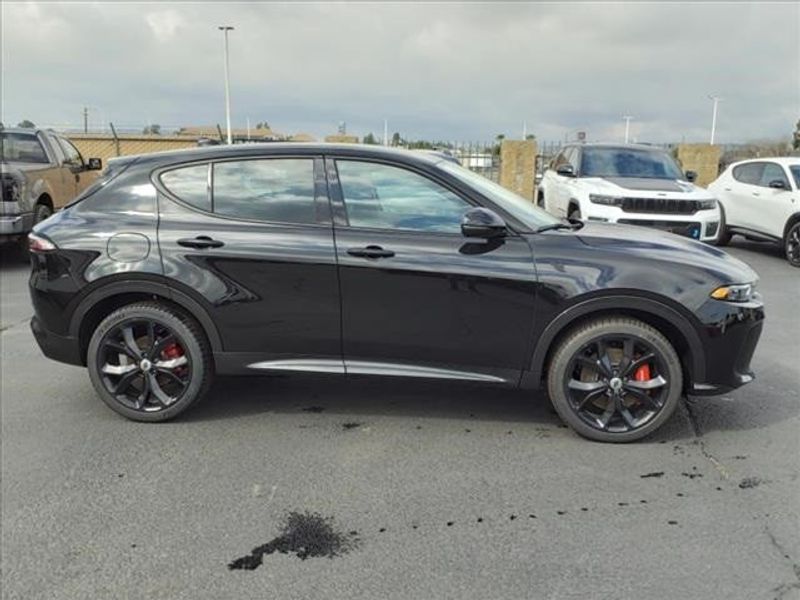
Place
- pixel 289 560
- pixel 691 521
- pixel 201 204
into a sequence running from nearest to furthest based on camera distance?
pixel 289 560
pixel 691 521
pixel 201 204

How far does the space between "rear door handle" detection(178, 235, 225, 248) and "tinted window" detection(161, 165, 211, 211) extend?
0.22 metres

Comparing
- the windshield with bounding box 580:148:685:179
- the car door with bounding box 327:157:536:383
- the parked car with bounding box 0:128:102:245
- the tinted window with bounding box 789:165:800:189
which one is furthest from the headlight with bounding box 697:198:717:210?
the parked car with bounding box 0:128:102:245

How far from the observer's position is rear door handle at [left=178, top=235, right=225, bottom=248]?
13.1 ft

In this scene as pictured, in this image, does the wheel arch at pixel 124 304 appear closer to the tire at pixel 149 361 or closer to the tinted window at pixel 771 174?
the tire at pixel 149 361

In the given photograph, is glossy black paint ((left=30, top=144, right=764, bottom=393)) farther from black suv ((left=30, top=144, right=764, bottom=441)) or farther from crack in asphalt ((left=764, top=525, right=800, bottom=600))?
crack in asphalt ((left=764, top=525, right=800, bottom=600))

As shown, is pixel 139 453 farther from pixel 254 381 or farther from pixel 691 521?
pixel 691 521

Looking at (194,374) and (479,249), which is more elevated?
(479,249)

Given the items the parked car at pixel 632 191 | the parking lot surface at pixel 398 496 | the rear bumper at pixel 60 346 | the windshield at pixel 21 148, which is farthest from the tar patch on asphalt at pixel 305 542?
the windshield at pixel 21 148

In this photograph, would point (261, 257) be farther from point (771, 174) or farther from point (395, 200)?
point (771, 174)

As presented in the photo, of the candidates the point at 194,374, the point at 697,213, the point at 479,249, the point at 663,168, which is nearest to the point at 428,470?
the point at 479,249

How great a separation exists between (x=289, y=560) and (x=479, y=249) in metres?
1.93

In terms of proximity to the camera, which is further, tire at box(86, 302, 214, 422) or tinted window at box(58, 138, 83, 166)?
tinted window at box(58, 138, 83, 166)

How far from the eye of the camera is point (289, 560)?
2.82m

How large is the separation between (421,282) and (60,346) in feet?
7.64
